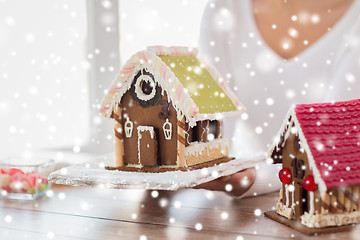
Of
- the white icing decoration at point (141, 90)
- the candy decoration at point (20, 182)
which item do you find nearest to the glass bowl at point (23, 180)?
the candy decoration at point (20, 182)

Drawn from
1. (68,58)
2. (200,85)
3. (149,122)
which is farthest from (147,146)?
(68,58)

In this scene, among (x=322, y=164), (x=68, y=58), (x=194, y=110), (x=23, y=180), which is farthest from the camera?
(x=68, y=58)

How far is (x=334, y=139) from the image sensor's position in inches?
32.1

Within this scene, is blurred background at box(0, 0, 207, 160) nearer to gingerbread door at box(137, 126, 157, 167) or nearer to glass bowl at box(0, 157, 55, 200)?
glass bowl at box(0, 157, 55, 200)

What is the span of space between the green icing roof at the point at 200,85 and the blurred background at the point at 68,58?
40 cm

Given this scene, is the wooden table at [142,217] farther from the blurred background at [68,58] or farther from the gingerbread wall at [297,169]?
the blurred background at [68,58]

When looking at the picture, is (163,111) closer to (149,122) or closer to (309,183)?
(149,122)

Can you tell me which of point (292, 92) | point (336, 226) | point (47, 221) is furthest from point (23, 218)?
point (292, 92)

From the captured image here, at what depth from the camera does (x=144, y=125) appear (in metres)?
1.01

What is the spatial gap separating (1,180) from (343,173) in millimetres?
788

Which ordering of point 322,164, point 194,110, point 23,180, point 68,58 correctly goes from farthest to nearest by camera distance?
point 68,58 < point 23,180 < point 194,110 < point 322,164

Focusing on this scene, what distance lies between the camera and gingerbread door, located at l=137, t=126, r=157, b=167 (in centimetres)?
99

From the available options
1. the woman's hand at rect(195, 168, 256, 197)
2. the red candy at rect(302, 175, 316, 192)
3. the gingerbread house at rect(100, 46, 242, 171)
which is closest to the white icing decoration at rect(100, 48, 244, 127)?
the gingerbread house at rect(100, 46, 242, 171)

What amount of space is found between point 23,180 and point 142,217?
14.3 inches
